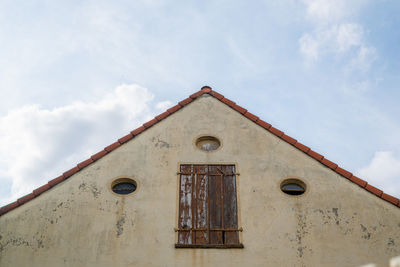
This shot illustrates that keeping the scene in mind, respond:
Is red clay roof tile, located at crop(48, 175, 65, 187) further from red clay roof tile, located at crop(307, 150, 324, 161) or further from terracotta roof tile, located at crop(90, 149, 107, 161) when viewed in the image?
red clay roof tile, located at crop(307, 150, 324, 161)

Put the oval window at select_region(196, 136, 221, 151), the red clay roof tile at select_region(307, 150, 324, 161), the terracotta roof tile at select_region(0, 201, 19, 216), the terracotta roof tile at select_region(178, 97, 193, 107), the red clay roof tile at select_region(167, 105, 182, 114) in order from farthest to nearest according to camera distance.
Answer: the terracotta roof tile at select_region(178, 97, 193, 107) < the red clay roof tile at select_region(167, 105, 182, 114) < the oval window at select_region(196, 136, 221, 151) < the red clay roof tile at select_region(307, 150, 324, 161) < the terracotta roof tile at select_region(0, 201, 19, 216)

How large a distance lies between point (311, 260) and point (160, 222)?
10.8 feet

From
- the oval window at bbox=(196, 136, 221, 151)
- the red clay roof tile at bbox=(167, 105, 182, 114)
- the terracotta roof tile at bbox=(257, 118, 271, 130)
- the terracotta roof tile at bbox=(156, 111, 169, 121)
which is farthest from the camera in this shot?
the red clay roof tile at bbox=(167, 105, 182, 114)

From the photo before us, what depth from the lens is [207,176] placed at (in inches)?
447

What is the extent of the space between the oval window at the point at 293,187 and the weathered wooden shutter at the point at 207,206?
120cm

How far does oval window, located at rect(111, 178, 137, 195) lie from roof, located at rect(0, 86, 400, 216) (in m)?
0.84

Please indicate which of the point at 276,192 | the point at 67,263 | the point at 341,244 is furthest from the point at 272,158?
the point at 67,263

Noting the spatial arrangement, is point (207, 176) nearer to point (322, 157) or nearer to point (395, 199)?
point (322, 157)

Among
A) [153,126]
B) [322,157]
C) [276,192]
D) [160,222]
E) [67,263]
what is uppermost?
[153,126]

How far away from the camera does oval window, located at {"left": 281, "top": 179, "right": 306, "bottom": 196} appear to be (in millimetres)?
11172

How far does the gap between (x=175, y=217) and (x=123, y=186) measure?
157 cm

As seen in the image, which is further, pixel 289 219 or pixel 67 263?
pixel 289 219

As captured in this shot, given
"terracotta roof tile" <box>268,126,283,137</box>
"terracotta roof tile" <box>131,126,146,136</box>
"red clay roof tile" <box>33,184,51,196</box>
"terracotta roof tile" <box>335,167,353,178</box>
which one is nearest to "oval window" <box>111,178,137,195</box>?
"terracotta roof tile" <box>131,126,146,136</box>

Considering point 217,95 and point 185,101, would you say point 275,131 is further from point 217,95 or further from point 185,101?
point 185,101
